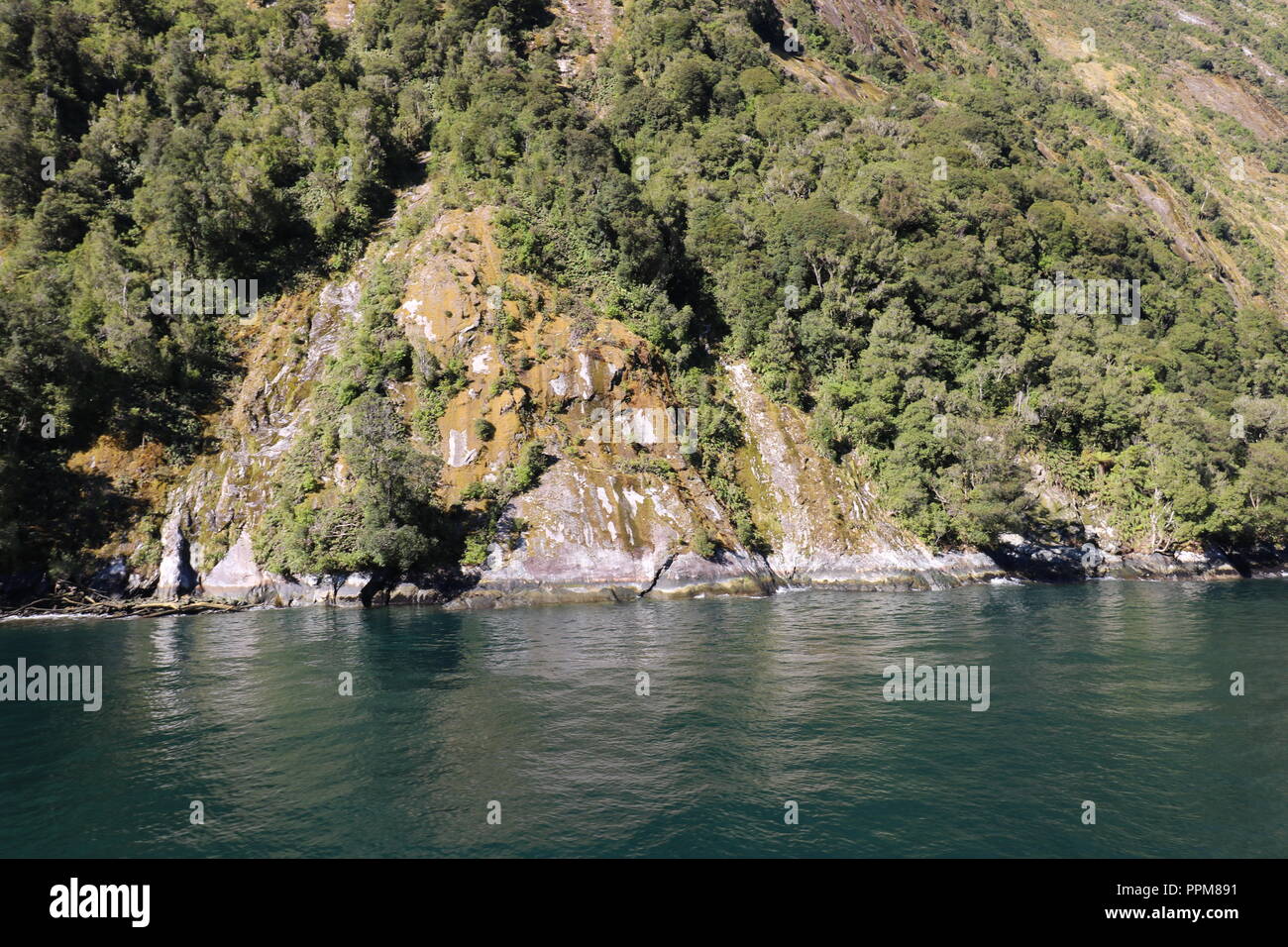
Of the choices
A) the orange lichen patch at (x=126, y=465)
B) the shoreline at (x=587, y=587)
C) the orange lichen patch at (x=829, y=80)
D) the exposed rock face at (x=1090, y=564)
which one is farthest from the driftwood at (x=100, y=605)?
the orange lichen patch at (x=829, y=80)

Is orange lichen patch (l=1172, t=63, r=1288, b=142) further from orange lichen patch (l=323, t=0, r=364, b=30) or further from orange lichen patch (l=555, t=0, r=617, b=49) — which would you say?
orange lichen patch (l=323, t=0, r=364, b=30)

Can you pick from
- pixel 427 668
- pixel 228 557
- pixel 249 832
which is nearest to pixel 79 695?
pixel 427 668

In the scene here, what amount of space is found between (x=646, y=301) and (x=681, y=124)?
41.1 m

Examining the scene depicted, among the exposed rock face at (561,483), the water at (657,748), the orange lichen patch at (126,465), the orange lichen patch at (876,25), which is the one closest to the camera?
the water at (657,748)

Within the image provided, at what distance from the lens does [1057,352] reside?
64.8 metres

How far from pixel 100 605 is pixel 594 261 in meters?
51.1

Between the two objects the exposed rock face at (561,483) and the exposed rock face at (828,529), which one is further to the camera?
the exposed rock face at (828,529)

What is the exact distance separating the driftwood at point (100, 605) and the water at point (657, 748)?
11741 millimetres

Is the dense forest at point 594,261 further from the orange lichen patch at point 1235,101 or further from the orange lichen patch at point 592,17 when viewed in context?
the orange lichen patch at point 1235,101

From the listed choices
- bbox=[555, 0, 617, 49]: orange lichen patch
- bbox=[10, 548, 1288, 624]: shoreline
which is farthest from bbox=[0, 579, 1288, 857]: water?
bbox=[555, 0, 617, 49]: orange lichen patch

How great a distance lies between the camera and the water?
43.4 feet

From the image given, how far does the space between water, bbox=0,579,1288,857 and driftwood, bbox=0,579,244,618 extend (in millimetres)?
11741

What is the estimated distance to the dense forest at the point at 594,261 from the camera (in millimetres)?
51281

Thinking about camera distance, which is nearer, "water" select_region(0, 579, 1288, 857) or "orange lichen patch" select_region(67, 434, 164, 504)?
"water" select_region(0, 579, 1288, 857)
